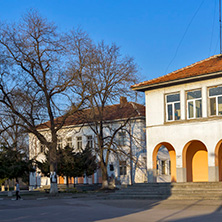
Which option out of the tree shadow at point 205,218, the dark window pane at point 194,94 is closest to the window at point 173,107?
the dark window pane at point 194,94

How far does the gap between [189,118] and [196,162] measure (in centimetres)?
379

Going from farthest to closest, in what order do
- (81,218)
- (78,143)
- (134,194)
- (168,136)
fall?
(78,143), (168,136), (134,194), (81,218)

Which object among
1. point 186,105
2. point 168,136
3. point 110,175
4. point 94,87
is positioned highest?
point 94,87

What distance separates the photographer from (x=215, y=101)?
2638 centimetres

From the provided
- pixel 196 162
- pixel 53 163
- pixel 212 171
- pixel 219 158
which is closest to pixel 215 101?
pixel 219 158

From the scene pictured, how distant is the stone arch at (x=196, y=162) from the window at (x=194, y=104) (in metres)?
2.68

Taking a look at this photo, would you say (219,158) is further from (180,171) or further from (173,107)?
(173,107)

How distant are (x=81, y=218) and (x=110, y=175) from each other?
109 feet

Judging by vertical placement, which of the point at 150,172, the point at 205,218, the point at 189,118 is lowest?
the point at 205,218

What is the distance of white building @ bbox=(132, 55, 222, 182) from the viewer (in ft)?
86.0

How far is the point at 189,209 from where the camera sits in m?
18.5

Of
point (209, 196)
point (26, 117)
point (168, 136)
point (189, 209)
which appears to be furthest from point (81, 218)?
point (26, 117)

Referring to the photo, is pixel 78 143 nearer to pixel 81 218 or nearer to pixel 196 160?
pixel 196 160

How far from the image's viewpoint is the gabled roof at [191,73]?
86.3 feet
